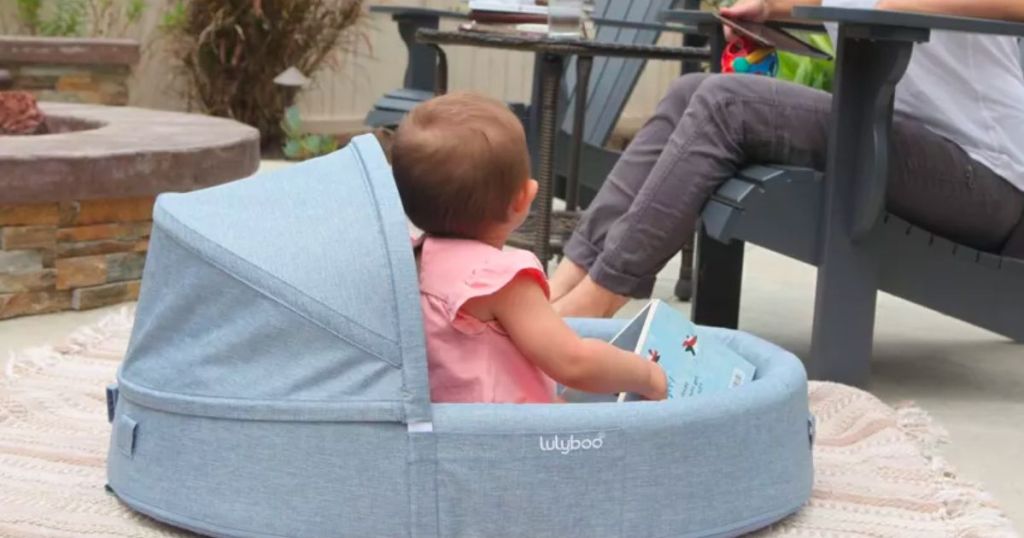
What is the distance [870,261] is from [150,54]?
4.73m

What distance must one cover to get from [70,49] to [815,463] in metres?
Answer: 4.22

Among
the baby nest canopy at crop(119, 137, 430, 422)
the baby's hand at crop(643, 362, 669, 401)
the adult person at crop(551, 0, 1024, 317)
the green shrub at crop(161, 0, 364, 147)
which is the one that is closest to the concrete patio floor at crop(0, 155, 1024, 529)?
the adult person at crop(551, 0, 1024, 317)

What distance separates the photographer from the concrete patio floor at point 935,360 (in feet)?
A: 8.21

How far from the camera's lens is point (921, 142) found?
9.25ft

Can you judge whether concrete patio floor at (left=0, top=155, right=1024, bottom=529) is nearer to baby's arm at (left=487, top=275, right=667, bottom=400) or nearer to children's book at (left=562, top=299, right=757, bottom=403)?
children's book at (left=562, top=299, right=757, bottom=403)

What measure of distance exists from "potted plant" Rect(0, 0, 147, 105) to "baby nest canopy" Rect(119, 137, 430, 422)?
148 inches

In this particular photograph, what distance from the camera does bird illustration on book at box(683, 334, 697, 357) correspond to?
7.16 ft

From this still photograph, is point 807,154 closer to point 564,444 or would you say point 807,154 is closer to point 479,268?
point 479,268

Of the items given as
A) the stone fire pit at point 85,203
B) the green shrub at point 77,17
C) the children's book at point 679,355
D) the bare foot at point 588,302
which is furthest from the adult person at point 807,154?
the green shrub at point 77,17

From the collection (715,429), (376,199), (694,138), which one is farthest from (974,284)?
(376,199)

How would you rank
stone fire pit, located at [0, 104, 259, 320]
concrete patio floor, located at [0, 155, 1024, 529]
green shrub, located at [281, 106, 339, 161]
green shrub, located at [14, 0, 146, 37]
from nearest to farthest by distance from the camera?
concrete patio floor, located at [0, 155, 1024, 529], stone fire pit, located at [0, 104, 259, 320], green shrub, located at [14, 0, 146, 37], green shrub, located at [281, 106, 339, 161]

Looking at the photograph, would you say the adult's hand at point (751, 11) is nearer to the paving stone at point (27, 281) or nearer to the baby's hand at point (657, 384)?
the baby's hand at point (657, 384)

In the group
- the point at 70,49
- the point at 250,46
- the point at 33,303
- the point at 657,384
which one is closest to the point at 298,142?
the point at 250,46

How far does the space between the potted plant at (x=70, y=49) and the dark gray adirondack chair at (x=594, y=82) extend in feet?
5.49
